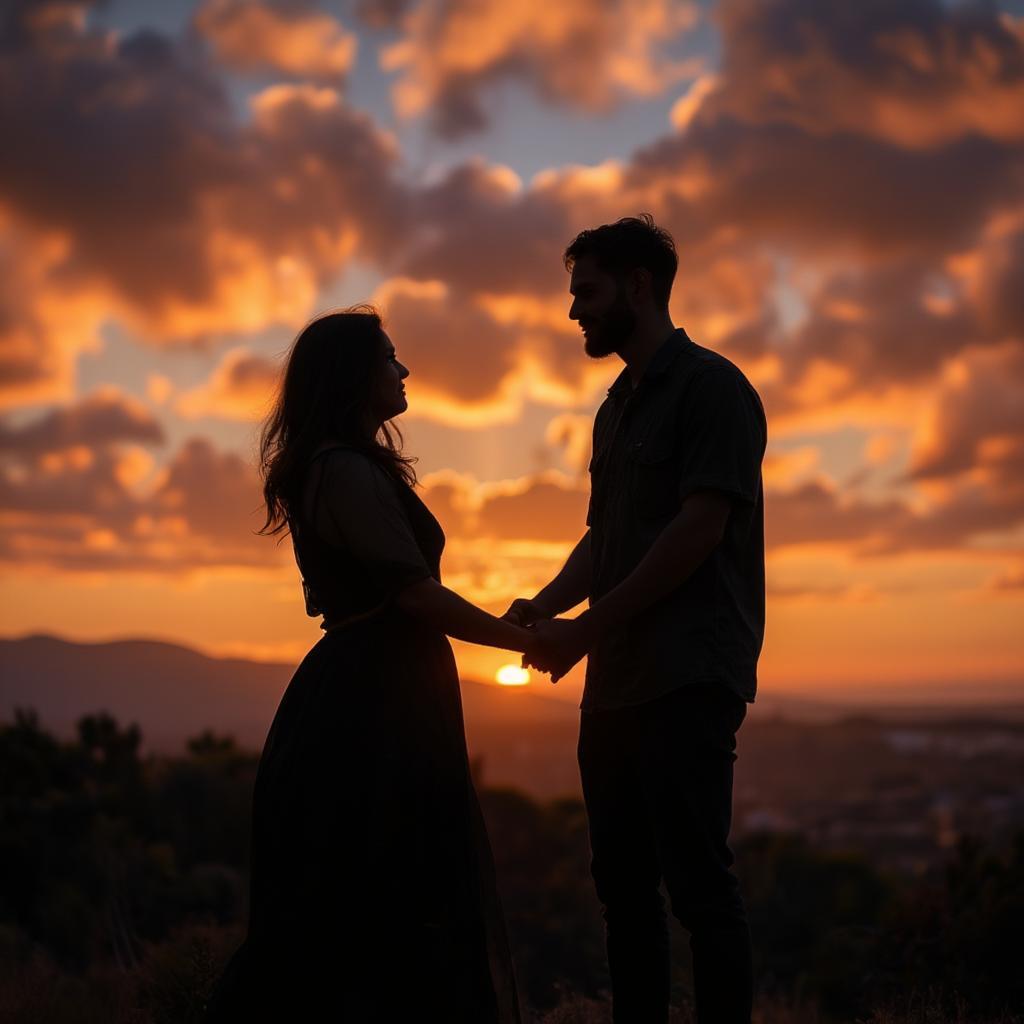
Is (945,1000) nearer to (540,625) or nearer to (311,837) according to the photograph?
(540,625)

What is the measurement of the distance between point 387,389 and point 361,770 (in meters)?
1.16

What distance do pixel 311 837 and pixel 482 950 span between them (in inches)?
23.0

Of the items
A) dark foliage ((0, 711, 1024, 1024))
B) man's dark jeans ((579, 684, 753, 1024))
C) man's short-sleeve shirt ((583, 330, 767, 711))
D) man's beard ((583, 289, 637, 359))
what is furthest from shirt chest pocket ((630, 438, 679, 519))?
dark foliage ((0, 711, 1024, 1024))

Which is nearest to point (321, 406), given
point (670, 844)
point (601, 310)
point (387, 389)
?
point (387, 389)

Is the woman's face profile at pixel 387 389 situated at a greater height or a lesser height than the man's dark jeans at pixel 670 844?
greater

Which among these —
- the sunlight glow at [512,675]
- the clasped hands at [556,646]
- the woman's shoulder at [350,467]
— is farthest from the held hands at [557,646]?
the woman's shoulder at [350,467]

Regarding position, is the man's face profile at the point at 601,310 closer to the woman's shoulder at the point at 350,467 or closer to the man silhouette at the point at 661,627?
the man silhouette at the point at 661,627

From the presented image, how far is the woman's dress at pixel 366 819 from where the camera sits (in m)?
3.43

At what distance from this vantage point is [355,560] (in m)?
3.64

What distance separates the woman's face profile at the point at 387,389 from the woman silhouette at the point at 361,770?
13 mm

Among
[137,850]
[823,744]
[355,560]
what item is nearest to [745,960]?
[355,560]

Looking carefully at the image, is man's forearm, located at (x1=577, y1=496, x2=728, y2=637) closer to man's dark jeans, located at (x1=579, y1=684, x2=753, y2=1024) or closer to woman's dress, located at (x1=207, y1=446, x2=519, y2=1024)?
man's dark jeans, located at (x1=579, y1=684, x2=753, y2=1024)

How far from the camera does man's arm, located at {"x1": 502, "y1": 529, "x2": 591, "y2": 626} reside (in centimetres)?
452

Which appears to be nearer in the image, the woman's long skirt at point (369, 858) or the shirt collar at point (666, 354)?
the woman's long skirt at point (369, 858)
